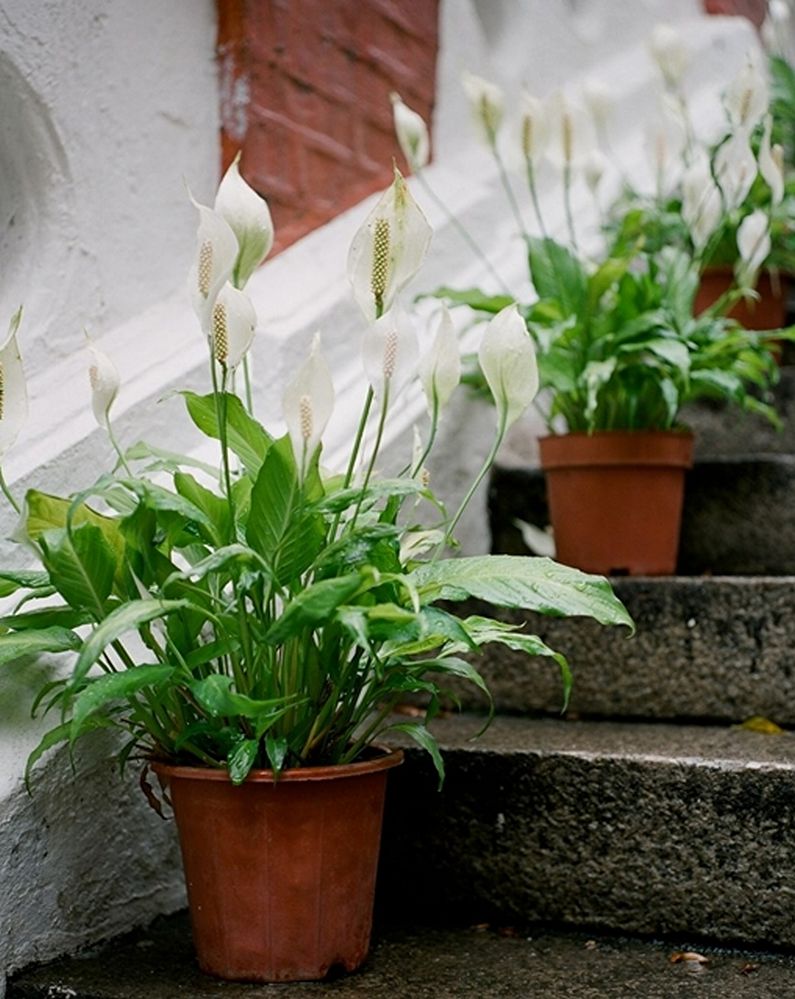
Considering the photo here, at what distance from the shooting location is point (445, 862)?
1.49 meters

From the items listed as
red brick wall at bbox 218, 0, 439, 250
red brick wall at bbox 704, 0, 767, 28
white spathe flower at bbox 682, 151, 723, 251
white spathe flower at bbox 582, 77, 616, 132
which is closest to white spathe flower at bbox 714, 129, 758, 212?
white spathe flower at bbox 682, 151, 723, 251

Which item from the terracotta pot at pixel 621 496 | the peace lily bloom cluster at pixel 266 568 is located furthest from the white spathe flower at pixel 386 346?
the terracotta pot at pixel 621 496

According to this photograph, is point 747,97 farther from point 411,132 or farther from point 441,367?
point 441,367

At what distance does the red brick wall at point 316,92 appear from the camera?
1.89m

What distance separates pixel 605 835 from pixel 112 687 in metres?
0.59

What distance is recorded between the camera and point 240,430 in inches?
49.8

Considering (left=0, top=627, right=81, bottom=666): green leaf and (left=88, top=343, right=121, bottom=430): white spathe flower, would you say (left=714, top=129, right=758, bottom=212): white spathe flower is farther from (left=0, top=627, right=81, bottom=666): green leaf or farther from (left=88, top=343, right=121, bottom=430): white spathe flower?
(left=0, top=627, right=81, bottom=666): green leaf

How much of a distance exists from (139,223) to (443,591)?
0.81 m

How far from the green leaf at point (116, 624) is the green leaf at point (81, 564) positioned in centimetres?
7

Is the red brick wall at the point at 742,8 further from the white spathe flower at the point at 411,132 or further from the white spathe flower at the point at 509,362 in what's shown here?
the white spathe flower at the point at 509,362

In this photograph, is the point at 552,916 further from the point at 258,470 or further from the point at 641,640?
the point at 258,470

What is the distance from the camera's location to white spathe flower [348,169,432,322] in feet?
3.66

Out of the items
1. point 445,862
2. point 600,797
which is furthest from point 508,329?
point 445,862

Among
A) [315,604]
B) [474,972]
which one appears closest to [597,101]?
[315,604]
